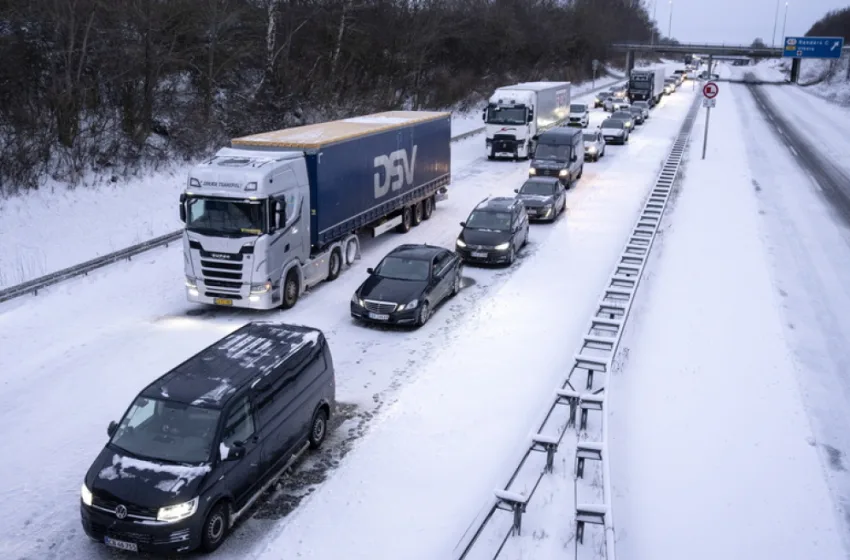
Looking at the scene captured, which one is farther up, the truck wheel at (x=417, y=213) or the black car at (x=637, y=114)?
the black car at (x=637, y=114)

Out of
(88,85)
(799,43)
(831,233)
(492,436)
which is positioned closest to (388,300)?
(492,436)

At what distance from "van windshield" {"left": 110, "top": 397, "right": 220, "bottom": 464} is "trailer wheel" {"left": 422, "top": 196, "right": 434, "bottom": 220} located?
17.2 metres

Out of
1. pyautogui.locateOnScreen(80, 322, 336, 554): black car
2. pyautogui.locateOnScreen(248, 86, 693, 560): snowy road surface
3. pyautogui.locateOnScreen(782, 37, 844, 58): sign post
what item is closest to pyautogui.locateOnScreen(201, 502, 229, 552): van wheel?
pyautogui.locateOnScreen(80, 322, 336, 554): black car

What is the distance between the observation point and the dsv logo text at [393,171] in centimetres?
2178

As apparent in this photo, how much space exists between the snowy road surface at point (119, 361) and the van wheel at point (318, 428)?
18 centimetres

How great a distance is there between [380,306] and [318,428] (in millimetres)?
5062

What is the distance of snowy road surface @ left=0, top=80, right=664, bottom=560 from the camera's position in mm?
10016

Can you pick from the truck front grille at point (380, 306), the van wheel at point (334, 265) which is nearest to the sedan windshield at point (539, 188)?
the van wheel at point (334, 265)

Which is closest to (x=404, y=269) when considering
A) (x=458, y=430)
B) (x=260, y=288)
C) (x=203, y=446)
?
(x=260, y=288)

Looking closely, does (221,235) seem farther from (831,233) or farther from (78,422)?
(831,233)

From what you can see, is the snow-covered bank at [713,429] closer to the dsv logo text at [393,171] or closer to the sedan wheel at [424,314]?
the sedan wheel at [424,314]

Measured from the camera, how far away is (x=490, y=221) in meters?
21.7

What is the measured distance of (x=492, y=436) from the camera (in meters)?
12.0

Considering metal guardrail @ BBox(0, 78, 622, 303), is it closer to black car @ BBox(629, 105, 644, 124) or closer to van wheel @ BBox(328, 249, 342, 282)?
van wheel @ BBox(328, 249, 342, 282)
